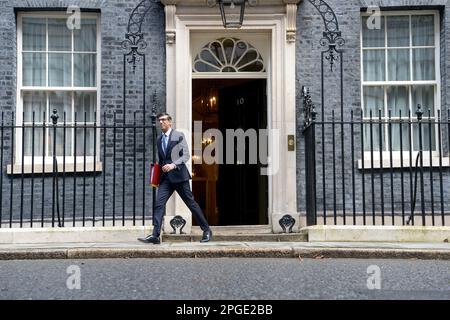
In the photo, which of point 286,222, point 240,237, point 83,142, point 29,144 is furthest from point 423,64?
point 29,144

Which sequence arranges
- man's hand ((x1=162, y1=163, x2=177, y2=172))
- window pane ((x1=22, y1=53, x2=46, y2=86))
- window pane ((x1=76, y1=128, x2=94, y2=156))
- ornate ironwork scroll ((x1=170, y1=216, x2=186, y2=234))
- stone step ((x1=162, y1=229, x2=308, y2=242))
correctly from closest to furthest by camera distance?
man's hand ((x1=162, y1=163, x2=177, y2=172)) < stone step ((x1=162, y1=229, x2=308, y2=242)) < ornate ironwork scroll ((x1=170, y1=216, x2=186, y2=234)) < window pane ((x1=76, y1=128, x2=94, y2=156)) < window pane ((x1=22, y1=53, x2=46, y2=86))

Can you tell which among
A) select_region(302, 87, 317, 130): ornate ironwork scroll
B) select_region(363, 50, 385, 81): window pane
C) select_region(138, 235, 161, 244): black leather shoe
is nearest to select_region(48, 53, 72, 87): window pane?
select_region(138, 235, 161, 244): black leather shoe

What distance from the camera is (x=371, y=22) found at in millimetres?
10688

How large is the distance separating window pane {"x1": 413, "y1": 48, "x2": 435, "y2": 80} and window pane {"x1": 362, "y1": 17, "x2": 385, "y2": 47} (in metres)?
0.62

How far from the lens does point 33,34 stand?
1054cm

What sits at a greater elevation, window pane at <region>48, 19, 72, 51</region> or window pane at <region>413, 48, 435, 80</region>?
window pane at <region>48, 19, 72, 51</region>

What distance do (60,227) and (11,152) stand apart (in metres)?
1.57

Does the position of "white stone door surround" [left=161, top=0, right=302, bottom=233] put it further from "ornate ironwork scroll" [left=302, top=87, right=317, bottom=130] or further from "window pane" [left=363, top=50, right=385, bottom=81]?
"window pane" [left=363, top=50, right=385, bottom=81]

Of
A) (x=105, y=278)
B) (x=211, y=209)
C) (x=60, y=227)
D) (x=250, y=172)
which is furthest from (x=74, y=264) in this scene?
(x=211, y=209)

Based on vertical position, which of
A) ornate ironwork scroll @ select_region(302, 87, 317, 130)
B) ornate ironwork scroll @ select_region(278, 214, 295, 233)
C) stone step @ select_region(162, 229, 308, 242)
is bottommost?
stone step @ select_region(162, 229, 308, 242)

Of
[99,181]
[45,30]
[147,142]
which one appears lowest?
[99,181]

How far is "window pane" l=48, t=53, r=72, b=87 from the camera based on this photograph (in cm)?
1055

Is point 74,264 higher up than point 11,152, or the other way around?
point 11,152
